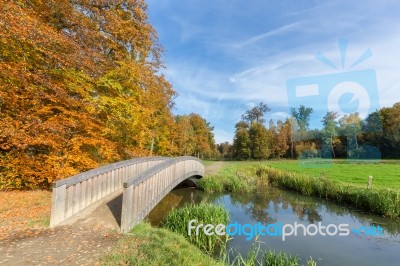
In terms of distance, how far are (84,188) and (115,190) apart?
6.68 ft

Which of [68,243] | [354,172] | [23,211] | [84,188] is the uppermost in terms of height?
[84,188]

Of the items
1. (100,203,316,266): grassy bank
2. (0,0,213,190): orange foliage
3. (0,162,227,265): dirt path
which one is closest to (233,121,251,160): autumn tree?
(0,0,213,190): orange foliage

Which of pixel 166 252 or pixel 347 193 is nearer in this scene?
pixel 166 252

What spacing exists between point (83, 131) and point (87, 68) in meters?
2.40

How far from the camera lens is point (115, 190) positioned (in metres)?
8.92

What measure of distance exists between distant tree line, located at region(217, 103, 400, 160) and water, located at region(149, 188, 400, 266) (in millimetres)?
28529

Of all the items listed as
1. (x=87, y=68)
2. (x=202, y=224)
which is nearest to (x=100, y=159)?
(x=87, y=68)

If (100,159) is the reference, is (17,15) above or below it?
above

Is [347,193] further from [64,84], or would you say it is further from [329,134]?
[329,134]

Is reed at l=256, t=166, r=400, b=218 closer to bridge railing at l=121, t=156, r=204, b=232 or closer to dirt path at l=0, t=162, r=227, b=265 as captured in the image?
bridge railing at l=121, t=156, r=204, b=232

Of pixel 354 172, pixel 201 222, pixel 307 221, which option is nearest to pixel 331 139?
pixel 354 172

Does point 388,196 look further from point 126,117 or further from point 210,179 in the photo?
point 126,117

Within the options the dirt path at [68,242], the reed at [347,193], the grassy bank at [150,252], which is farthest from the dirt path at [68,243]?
the reed at [347,193]

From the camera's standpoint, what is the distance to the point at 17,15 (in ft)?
22.4
